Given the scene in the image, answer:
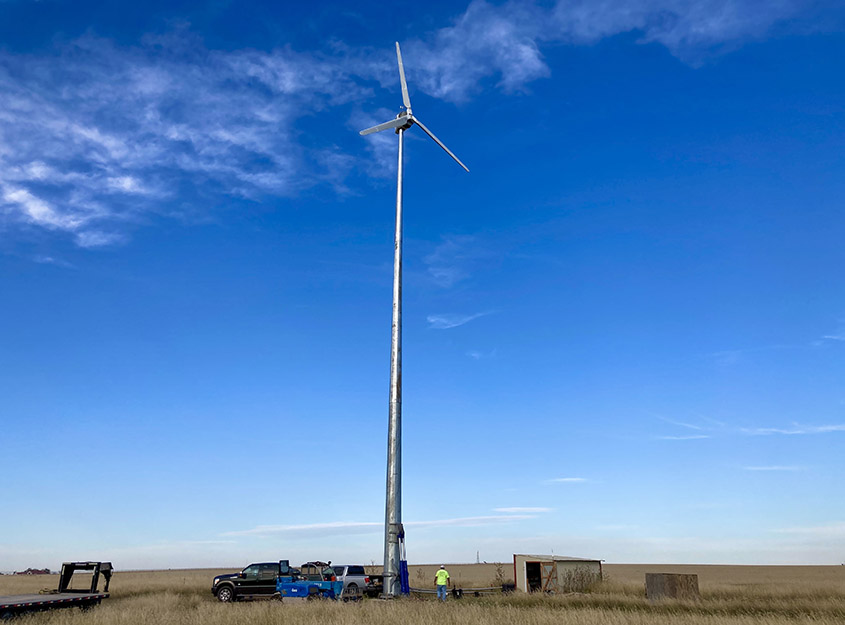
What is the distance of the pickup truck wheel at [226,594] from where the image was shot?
33312 millimetres

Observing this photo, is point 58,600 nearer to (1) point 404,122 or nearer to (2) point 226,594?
(2) point 226,594

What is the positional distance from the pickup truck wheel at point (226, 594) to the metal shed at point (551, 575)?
1608 centimetres

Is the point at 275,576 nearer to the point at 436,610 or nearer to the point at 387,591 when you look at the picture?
the point at 387,591

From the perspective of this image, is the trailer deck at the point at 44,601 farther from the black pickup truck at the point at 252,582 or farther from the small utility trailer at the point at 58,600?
the black pickup truck at the point at 252,582

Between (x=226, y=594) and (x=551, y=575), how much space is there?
740 inches

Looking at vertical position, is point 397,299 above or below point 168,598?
above

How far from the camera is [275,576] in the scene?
111 feet

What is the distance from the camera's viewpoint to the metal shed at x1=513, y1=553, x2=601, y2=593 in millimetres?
39719

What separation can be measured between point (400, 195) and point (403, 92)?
8327 mm

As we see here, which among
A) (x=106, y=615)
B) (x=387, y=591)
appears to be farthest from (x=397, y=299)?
(x=106, y=615)

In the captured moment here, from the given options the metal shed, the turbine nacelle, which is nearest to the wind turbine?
the turbine nacelle

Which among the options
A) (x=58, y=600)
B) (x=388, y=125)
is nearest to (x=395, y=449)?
(x=58, y=600)

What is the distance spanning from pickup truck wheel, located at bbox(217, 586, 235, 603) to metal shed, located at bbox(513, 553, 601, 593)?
1608cm

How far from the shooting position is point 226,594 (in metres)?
33.5
